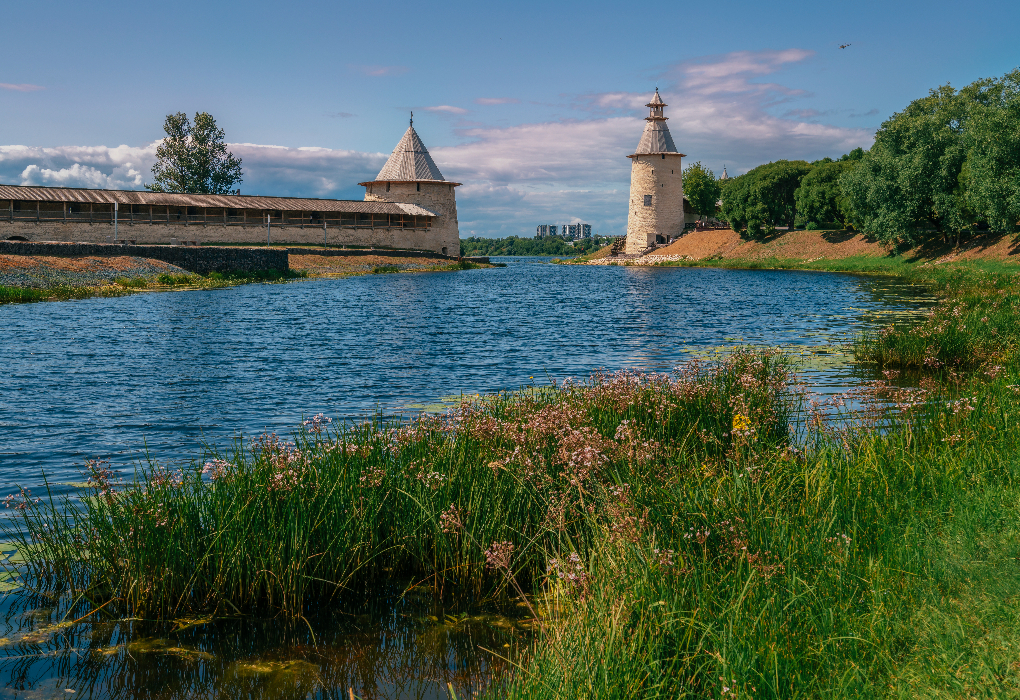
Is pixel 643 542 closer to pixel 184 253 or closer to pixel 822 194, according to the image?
pixel 184 253

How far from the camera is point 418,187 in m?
63.2

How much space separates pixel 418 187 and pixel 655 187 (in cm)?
2477

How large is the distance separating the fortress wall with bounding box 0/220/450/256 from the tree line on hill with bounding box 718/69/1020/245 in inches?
1245

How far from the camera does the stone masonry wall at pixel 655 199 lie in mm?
73500

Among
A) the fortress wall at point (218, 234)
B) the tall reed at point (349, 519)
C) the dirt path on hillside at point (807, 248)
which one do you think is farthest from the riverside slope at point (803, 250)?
the tall reed at point (349, 519)

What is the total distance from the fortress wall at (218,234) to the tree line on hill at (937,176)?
104 feet

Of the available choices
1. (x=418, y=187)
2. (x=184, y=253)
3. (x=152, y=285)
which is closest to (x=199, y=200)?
(x=184, y=253)

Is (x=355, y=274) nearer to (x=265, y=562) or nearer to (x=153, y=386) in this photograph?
(x=153, y=386)

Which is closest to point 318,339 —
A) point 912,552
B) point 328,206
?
point 912,552

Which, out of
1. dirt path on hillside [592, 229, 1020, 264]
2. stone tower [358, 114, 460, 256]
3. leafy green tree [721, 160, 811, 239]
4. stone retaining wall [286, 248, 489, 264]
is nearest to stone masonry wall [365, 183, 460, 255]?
stone tower [358, 114, 460, 256]

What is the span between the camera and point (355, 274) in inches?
1905

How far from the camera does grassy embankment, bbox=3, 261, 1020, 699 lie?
2.72 m

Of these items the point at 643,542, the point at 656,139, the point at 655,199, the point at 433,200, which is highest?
the point at 656,139

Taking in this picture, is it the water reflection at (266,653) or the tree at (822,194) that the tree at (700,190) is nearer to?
the tree at (822,194)
